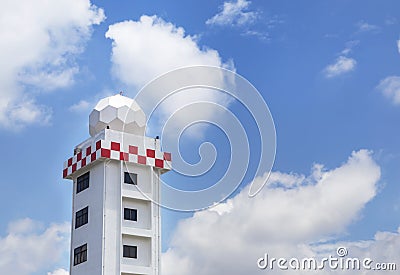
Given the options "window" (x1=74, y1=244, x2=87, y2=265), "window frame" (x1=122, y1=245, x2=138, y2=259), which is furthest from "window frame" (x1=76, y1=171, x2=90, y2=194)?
"window frame" (x1=122, y1=245, x2=138, y2=259)

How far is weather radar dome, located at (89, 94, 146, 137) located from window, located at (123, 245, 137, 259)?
16.9 feet

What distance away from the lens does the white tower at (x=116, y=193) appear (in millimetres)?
31672

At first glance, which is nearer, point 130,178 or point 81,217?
point 130,178

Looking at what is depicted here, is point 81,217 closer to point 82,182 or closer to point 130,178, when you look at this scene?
point 82,182

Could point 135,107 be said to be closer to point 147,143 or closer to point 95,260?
point 147,143

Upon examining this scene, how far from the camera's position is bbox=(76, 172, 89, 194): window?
110 ft

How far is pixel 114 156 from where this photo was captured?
3247 centimetres

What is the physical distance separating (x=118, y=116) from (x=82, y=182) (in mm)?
3421

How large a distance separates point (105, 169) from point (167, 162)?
3060 mm

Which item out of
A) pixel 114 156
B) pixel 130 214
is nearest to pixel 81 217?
pixel 130 214

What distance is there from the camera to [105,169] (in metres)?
32.4

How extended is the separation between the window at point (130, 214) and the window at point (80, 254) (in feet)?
7.18

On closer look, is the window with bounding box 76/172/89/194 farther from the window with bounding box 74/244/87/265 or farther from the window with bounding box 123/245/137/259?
the window with bounding box 123/245/137/259

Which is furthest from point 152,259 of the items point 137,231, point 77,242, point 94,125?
point 94,125
